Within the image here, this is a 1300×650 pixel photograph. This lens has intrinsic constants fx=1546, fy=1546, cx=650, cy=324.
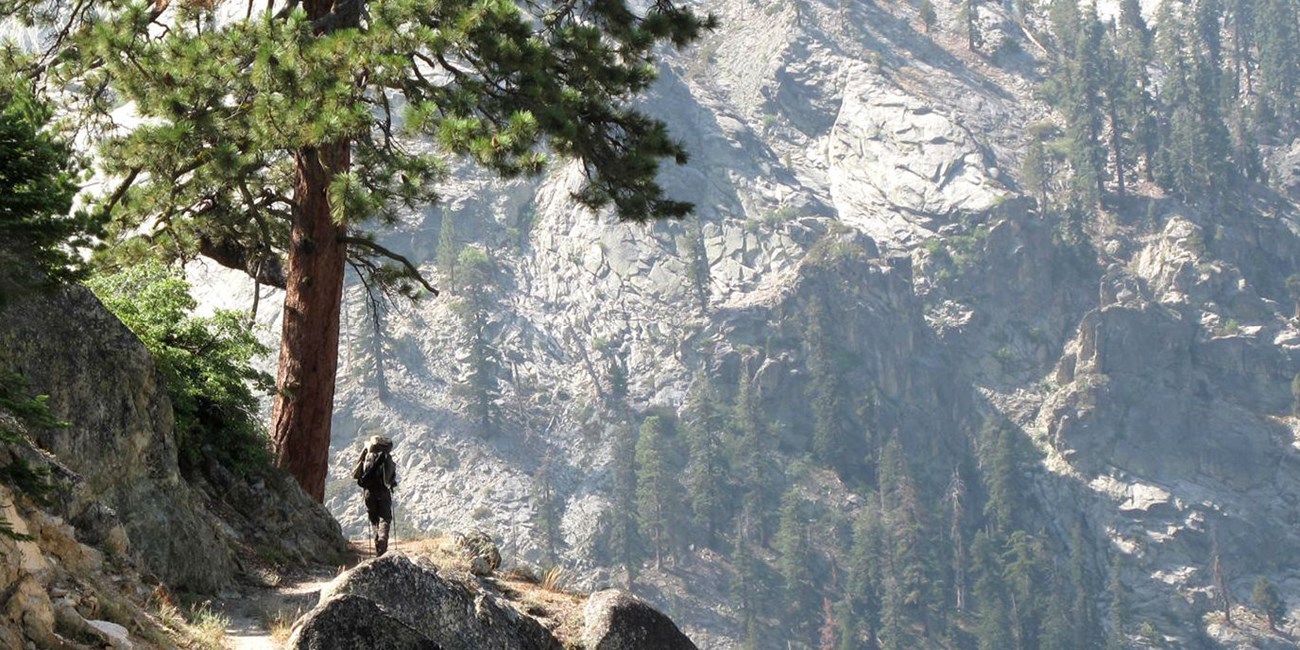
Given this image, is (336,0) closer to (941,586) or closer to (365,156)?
(365,156)

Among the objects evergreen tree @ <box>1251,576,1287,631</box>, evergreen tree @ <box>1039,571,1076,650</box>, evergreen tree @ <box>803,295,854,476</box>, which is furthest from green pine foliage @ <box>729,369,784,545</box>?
evergreen tree @ <box>1251,576,1287,631</box>

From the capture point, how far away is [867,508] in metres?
117

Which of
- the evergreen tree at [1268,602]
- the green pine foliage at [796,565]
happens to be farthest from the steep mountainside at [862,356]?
the evergreen tree at [1268,602]

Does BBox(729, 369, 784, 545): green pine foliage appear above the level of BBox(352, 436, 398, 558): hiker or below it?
above

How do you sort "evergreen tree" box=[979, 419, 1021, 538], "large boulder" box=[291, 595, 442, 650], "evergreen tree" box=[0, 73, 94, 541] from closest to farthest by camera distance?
"evergreen tree" box=[0, 73, 94, 541] → "large boulder" box=[291, 595, 442, 650] → "evergreen tree" box=[979, 419, 1021, 538]

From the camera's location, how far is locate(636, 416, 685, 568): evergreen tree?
109125mm

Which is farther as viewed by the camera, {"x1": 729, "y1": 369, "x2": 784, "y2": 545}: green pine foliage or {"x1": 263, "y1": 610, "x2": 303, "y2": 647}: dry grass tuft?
{"x1": 729, "y1": 369, "x2": 784, "y2": 545}: green pine foliage

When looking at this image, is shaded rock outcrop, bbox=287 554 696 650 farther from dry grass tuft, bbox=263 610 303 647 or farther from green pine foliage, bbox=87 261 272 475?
green pine foliage, bbox=87 261 272 475

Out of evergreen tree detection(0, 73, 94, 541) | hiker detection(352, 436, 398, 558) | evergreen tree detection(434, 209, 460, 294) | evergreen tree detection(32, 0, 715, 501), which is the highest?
evergreen tree detection(434, 209, 460, 294)

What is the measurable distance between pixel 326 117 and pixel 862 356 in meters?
119

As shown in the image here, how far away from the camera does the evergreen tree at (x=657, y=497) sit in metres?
109

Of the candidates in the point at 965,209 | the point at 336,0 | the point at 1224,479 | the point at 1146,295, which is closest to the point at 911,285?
the point at 965,209

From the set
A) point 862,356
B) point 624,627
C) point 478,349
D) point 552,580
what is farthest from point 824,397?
point 624,627

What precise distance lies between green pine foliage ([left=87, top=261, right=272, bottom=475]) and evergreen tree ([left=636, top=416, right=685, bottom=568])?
96.3 m
